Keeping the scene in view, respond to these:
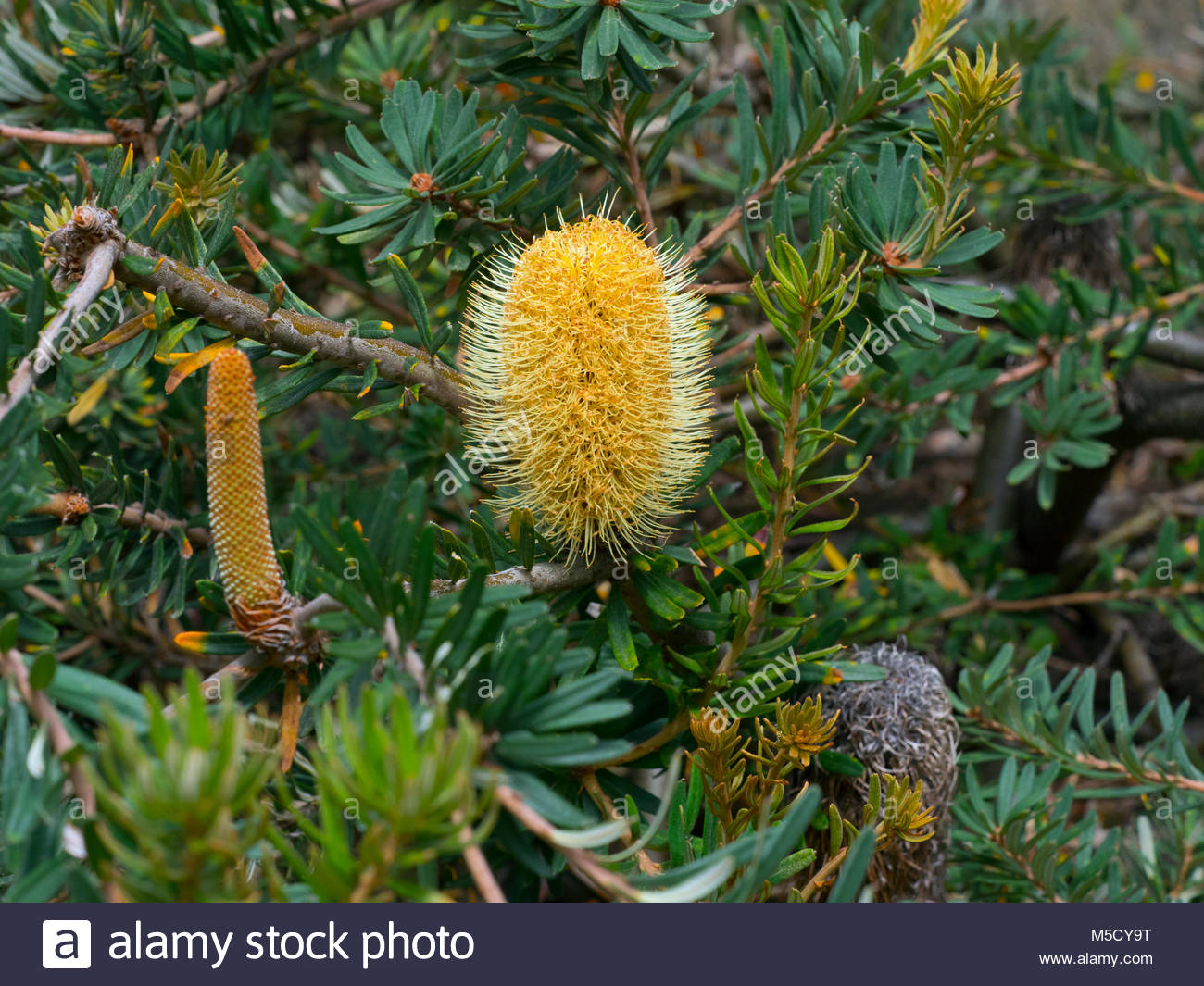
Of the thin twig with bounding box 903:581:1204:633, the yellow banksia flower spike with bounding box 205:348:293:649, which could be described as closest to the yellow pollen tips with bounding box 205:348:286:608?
the yellow banksia flower spike with bounding box 205:348:293:649

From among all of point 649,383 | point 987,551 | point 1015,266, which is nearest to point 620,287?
point 649,383

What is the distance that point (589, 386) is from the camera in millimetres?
658

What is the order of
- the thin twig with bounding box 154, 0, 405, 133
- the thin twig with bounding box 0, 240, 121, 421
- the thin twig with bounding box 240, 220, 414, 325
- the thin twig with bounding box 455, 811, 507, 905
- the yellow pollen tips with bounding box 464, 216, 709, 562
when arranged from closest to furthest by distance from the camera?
the thin twig with bounding box 455, 811, 507, 905 → the thin twig with bounding box 0, 240, 121, 421 → the yellow pollen tips with bounding box 464, 216, 709, 562 → the thin twig with bounding box 154, 0, 405, 133 → the thin twig with bounding box 240, 220, 414, 325

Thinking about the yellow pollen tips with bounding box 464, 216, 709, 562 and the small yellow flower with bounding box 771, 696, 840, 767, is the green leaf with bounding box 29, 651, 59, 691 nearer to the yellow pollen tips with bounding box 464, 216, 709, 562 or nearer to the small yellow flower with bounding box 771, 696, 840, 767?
the yellow pollen tips with bounding box 464, 216, 709, 562

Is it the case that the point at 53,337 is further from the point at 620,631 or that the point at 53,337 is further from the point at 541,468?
the point at 620,631

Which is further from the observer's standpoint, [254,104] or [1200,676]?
[1200,676]

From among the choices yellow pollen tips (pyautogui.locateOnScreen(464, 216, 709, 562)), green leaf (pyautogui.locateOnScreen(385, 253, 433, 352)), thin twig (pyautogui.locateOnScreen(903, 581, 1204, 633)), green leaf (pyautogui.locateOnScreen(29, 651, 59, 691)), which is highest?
green leaf (pyautogui.locateOnScreen(385, 253, 433, 352))

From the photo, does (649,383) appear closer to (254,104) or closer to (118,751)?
(118,751)

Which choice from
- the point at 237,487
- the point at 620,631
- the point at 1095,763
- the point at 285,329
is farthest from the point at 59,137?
the point at 1095,763

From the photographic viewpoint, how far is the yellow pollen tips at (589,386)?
648mm

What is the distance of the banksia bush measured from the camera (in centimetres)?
47

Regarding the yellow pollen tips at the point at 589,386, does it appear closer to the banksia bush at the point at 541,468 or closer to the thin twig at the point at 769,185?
the banksia bush at the point at 541,468

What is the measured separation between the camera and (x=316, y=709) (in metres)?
0.57

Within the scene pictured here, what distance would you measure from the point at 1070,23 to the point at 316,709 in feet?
9.03
